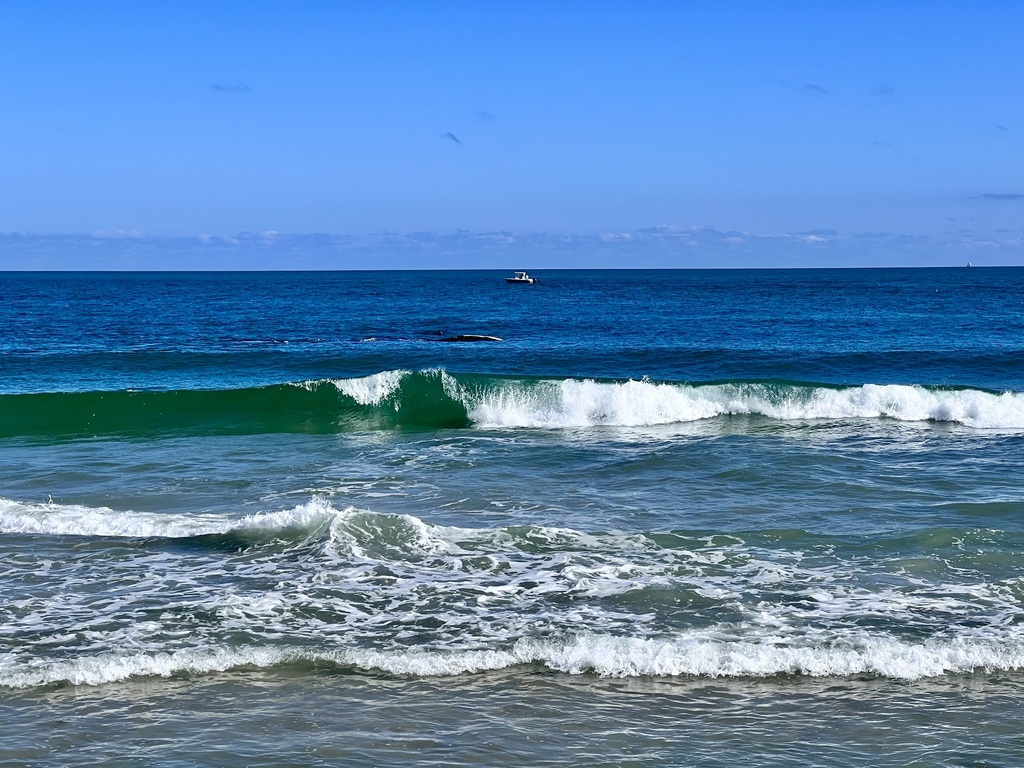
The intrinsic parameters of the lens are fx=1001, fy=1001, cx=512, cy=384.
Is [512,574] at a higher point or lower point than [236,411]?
lower

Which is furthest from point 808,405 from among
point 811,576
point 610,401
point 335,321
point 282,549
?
point 335,321

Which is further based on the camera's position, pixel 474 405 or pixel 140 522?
pixel 474 405

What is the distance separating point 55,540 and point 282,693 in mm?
5428

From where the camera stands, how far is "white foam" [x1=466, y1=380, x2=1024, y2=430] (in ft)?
72.2

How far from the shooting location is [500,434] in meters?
20.0

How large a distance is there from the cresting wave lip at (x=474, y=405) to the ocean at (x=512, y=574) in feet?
0.25

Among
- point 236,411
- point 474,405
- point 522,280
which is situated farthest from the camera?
point 522,280

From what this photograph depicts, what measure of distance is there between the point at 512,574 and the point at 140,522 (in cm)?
483

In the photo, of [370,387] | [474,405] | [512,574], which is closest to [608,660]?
[512,574]

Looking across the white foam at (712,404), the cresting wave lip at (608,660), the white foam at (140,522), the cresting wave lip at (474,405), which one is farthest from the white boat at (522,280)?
the cresting wave lip at (608,660)

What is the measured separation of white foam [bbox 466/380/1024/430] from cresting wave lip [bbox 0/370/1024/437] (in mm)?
23

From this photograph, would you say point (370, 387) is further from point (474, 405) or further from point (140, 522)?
point (140, 522)

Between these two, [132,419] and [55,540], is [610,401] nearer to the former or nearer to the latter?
[132,419]

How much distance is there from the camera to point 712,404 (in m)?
23.2
